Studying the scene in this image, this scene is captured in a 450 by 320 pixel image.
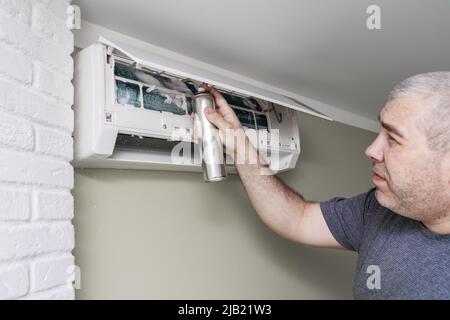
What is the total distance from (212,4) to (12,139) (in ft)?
2.04

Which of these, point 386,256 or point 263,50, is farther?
point 263,50

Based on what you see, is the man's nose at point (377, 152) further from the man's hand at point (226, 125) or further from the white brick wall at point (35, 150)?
the white brick wall at point (35, 150)

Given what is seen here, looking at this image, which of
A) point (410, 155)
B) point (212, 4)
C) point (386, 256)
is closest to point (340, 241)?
point (386, 256)

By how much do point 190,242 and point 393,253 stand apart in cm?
62

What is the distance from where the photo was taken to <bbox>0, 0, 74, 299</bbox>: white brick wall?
78cm

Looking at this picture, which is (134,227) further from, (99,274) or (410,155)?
(410,155)

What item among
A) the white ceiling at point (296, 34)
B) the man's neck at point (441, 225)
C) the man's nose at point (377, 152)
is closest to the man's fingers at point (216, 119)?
the white ceiling at point (296, 34)

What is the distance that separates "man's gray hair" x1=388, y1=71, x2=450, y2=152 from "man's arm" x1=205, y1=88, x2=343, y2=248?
1.44 ft

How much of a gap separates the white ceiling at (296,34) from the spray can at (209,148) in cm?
26

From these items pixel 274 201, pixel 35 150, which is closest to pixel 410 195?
pixel 274 201

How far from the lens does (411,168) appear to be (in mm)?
957

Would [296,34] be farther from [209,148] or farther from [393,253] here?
[393,253]

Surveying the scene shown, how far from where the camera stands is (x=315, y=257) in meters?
1.85

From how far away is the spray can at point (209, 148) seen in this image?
1.09 meters
